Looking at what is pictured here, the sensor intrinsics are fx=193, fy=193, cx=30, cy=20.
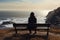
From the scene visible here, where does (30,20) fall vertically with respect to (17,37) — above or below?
above

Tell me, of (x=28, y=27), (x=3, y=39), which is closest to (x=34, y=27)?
(x=28, y=27)

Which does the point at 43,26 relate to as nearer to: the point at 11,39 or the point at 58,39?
the point at 58,39

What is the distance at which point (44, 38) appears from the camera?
13.6 m

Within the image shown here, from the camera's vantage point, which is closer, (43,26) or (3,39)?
(3,39)

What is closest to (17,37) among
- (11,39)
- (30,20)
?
(11,39)

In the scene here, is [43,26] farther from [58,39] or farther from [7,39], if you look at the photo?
[7,39]

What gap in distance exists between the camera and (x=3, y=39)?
13250mm

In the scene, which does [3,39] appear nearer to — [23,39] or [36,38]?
[23,39]

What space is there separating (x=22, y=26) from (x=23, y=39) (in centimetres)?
134

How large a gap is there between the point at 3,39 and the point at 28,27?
1.93 meters

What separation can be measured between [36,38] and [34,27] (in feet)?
2.58

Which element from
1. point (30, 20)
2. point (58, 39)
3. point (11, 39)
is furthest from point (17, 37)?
point (58, 39)

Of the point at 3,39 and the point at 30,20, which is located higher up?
the point at 30,20

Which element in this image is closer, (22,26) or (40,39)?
(40,39)
